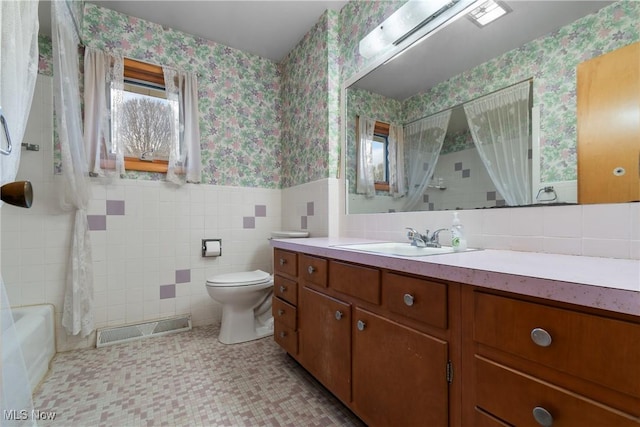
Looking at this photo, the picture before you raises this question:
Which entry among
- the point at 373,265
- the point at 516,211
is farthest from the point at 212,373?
the point at 516,211

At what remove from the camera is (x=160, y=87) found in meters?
2.30

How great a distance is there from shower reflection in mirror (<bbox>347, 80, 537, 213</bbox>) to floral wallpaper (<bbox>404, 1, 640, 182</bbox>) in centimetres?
5

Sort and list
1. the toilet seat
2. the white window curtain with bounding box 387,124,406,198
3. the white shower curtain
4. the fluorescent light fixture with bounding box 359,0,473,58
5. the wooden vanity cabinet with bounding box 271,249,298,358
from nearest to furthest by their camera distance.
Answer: the white shower curtain < the fluorescent light fixture with bounding box 359,0,473,58 < the wooden vanity cabinet with bounding box 271,249,298,358 < the white window curtain with bounding box 387,124,406,198 < the toilet seat

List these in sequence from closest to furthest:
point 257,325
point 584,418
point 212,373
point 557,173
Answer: point 584,418 → point 557,173 → point 212,373 → point 257,325

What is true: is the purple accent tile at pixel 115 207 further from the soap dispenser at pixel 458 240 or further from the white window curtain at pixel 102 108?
the soap dispenser at pixel 458 240

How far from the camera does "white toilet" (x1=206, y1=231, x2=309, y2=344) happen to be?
6.49 ft

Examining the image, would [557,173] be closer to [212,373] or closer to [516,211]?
[516,211]

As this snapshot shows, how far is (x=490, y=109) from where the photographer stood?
4.17 feet

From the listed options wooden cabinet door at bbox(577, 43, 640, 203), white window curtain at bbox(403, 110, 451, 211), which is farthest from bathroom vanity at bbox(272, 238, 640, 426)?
white window curtain at bbox(403, 110, 451, 211)

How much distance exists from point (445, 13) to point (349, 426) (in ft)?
6.82

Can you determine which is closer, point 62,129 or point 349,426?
point 349,426

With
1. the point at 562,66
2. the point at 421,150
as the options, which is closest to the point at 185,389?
the point at 421,150

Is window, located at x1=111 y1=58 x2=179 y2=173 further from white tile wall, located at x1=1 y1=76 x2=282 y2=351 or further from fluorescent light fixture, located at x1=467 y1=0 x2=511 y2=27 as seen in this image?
fluorescent light fixture, located at x1=467 y1=0 x2=511 y2=27

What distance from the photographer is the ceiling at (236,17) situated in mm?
2088
